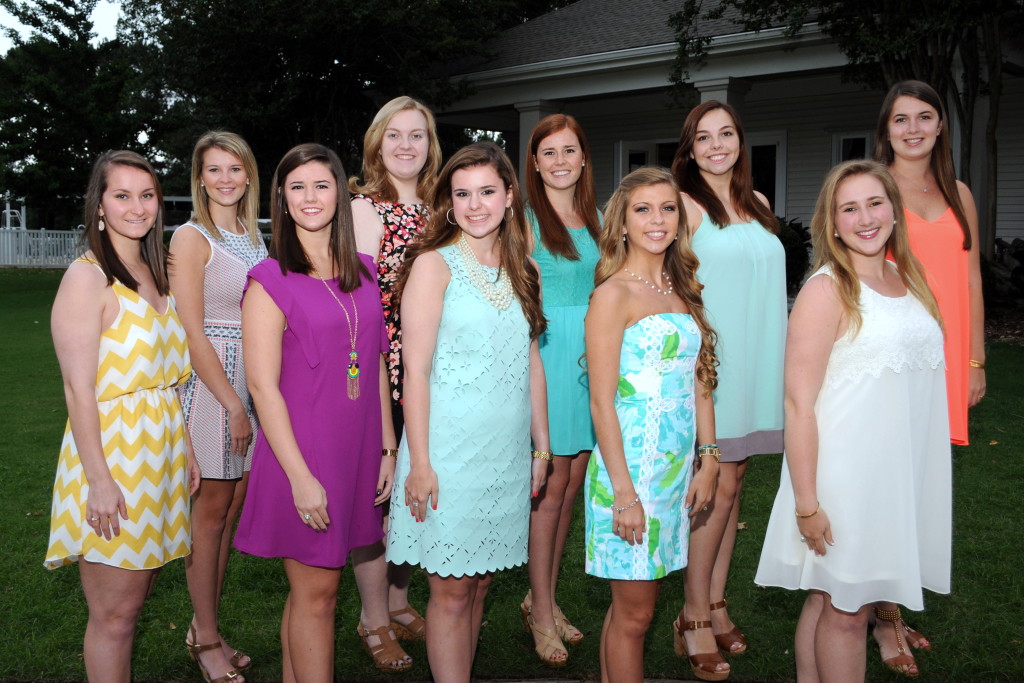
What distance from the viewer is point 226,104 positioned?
19.8 meters

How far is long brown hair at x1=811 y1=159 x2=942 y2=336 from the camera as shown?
291 cm

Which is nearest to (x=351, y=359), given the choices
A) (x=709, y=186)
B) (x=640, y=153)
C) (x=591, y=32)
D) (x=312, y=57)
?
(x=709, y=186)

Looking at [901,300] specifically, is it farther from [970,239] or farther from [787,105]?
[787,105]

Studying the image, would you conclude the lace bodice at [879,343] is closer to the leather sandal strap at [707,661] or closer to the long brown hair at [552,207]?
the long brown hair at [552,207]

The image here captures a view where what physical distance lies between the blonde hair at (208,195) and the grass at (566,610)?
1.80 meters

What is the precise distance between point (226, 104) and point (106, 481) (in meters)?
18.5

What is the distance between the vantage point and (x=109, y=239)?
296 centimetres

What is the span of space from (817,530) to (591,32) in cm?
1537

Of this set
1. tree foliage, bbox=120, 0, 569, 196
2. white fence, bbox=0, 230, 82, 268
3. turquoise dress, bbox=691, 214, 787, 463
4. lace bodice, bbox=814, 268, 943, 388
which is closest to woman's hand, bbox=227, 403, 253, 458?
turquoise dress, bbox=691, 214, 787, 463

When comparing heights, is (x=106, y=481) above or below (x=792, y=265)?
below

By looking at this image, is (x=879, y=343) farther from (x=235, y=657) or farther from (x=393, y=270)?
(x=235, y=657)

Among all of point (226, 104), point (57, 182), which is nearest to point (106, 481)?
point (226, 104)

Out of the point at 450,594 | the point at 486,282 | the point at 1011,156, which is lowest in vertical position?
the point at 450,594

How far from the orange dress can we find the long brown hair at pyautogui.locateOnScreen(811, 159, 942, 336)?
65cm
